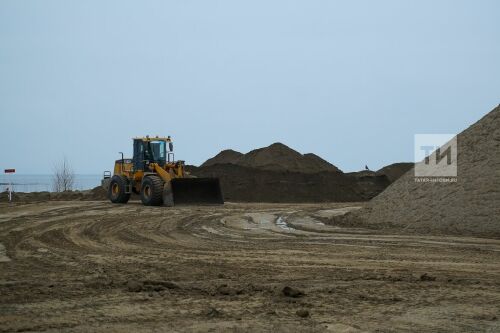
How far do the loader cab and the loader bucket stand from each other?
2.01m

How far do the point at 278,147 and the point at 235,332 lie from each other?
1458 inches

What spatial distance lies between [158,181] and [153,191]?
0.48 m

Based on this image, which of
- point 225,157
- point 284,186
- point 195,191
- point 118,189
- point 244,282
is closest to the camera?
point 244,282

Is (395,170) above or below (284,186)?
above

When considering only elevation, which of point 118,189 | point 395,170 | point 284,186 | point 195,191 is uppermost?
point 395,170

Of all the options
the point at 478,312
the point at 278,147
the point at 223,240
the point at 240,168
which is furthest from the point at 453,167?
the point at 278,147

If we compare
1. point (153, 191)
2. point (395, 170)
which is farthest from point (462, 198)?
point (395, 170)

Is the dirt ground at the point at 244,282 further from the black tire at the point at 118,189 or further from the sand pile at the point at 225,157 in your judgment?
the sand pile at the point at 225,157

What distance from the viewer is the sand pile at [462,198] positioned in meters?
14.1

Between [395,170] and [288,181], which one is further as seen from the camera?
[395,170]

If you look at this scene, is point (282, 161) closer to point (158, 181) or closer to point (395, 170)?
point (395, 170)

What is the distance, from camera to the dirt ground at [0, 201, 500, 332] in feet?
17.9

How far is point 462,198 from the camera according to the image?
1483 centimetres

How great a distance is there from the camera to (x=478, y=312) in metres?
5.84
